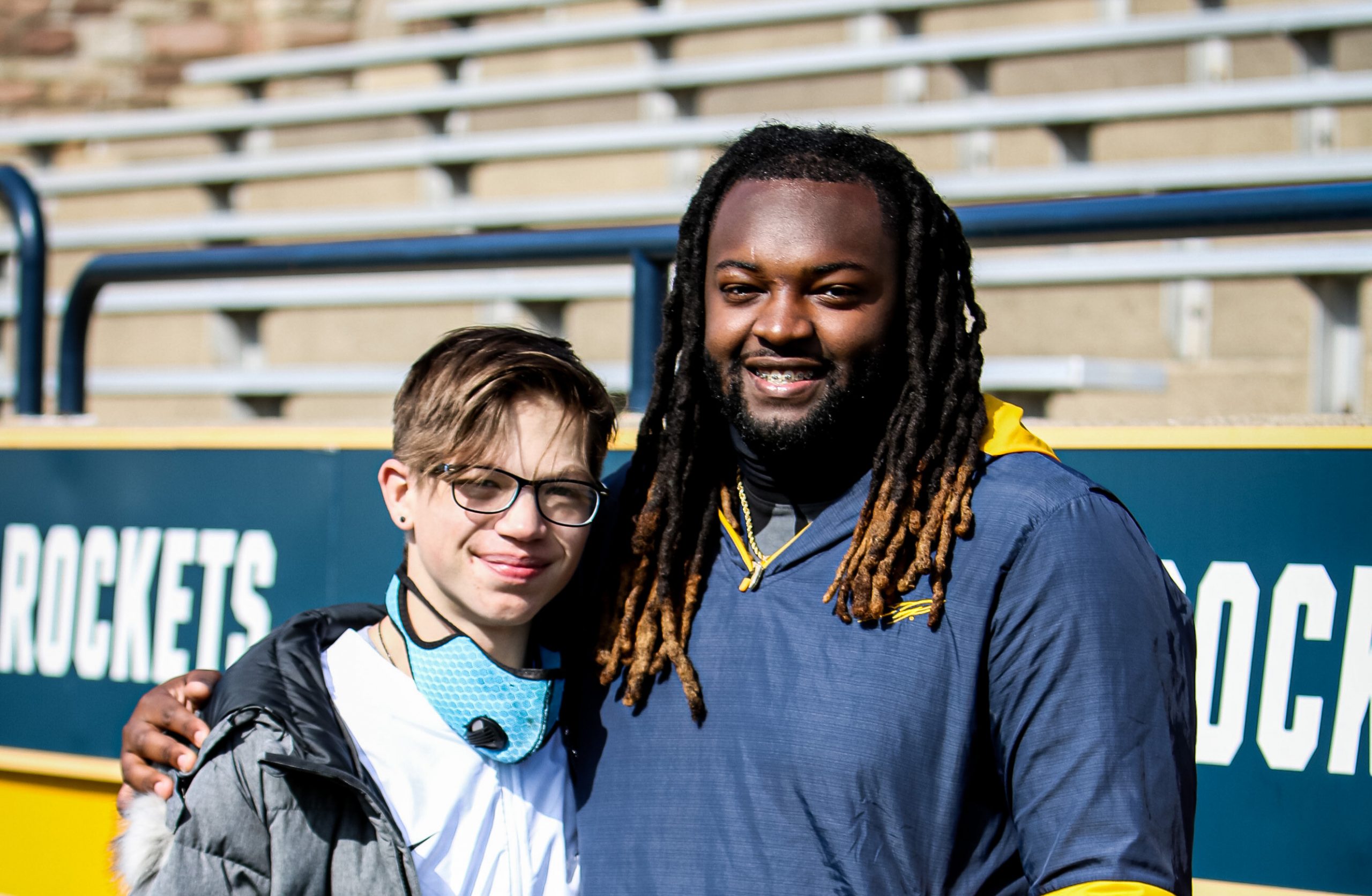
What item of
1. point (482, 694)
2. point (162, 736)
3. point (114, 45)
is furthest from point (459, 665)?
point (114, 45)

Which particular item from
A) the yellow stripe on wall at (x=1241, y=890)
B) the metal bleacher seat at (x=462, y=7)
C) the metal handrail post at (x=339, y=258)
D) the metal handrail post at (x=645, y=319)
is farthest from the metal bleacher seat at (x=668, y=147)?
the yellow stripe on wall at (x=1241, y=890)

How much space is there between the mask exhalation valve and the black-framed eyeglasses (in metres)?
0.29

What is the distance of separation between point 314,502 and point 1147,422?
1.75 meters

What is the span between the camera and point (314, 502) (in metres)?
2.94

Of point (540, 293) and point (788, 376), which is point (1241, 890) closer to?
point (788, 376)

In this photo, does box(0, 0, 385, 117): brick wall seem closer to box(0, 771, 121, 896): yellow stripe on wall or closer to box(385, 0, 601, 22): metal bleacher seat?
box(385, 0, 601, 22): metal bleacher seat

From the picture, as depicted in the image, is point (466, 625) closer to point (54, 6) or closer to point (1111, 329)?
point (1111, 329)

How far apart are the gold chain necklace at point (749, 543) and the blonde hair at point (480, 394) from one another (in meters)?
0.21

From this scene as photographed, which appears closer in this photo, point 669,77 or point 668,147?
point 668,147

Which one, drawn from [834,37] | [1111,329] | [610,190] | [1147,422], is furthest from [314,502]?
[834,37]

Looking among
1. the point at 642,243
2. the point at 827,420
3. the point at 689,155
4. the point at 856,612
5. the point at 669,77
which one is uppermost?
the point at 669,77

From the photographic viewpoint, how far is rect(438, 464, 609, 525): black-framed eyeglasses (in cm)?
184

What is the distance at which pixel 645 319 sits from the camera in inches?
107

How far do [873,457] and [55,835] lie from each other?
7.68ft
